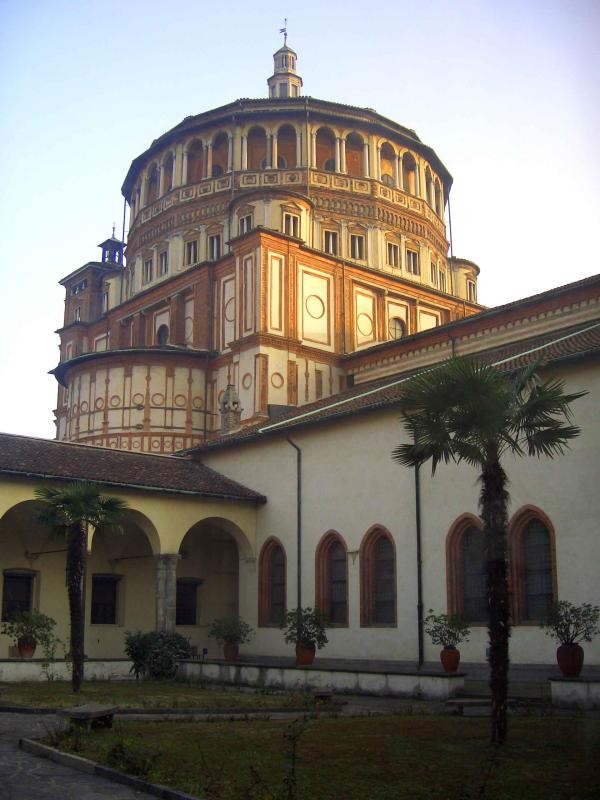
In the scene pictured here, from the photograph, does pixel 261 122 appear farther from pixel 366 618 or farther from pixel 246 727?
pixel 246 727

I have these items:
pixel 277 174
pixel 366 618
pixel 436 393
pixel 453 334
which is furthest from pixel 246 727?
pixel 277 174

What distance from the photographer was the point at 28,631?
27.8 meters

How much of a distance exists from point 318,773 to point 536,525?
1408 cm

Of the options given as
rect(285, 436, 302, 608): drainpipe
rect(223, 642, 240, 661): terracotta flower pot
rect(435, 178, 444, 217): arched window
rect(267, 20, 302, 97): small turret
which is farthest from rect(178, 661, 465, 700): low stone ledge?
rect(267, 20, 302, 97): small turret

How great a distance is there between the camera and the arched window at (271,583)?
104 feet

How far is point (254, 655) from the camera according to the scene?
1243 inches

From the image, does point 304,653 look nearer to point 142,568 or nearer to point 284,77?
point 142,568

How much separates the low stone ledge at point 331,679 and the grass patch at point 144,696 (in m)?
0.73

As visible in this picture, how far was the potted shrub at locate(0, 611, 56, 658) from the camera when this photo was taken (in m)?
27.7

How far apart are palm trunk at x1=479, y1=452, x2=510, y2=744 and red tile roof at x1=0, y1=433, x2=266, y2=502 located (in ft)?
54.7

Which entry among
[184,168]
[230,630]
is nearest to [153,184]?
[184,168]

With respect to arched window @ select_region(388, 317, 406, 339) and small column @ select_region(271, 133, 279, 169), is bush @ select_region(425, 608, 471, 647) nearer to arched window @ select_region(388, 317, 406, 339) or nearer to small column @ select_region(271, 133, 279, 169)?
arched window @ select_region(388, 317, 406, 339)

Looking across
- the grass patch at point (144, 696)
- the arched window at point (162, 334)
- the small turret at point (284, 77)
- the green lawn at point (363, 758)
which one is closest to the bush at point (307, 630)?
the grass patch at point (144, 696)

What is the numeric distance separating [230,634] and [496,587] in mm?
18166
